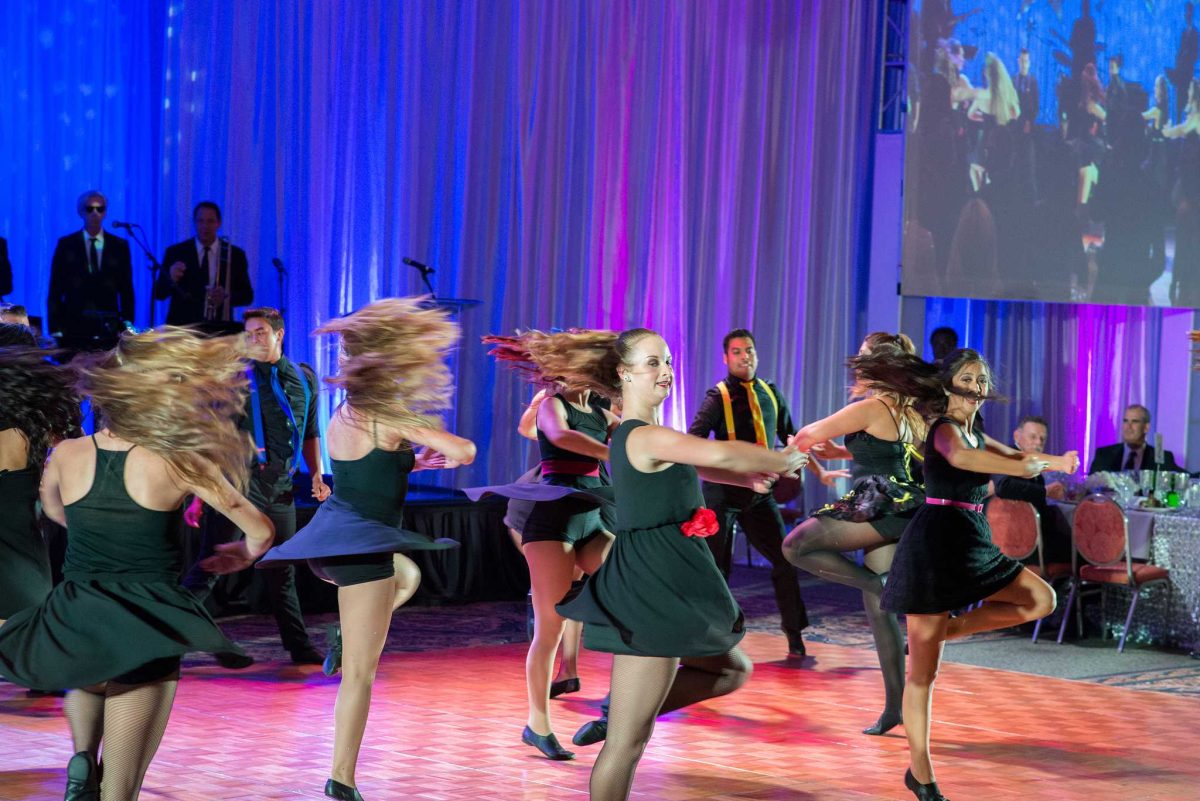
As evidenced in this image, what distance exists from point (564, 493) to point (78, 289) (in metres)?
5.11

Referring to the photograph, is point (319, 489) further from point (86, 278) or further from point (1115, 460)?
point (1115, 460)

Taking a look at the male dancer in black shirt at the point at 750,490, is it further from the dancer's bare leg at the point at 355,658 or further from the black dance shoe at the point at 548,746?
the dancer's bare leg at the point at 355,658

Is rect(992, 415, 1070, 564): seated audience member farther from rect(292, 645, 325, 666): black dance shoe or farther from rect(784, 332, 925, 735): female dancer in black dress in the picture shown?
rect(292, 645, 325, 666): black dance shoe

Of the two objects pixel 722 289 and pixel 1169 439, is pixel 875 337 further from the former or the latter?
pixel 1169 439

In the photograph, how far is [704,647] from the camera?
4.09 metres

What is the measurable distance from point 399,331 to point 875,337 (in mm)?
2126

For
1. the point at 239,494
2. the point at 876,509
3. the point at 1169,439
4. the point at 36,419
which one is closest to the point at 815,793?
the point at 876,509

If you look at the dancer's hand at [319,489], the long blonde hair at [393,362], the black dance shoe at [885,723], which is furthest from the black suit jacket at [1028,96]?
the long blonde hair at [393,362]

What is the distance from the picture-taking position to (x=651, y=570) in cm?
415

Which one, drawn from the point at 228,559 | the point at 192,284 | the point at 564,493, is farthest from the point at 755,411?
the point at 228,559

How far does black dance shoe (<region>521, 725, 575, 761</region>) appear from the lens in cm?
574

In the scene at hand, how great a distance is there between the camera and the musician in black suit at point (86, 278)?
32.0 feet

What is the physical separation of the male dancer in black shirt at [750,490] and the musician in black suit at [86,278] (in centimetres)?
379

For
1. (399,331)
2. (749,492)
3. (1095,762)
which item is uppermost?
(399,331)
